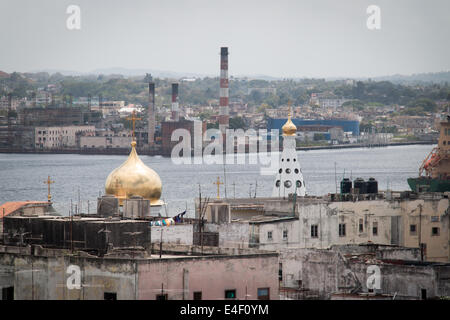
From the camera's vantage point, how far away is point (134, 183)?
32906 mm

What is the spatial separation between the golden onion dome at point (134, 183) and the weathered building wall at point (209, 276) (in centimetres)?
1026

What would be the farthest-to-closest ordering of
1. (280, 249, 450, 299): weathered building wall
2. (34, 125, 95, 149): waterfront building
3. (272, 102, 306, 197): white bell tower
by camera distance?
(34, 125, 95, 149): waterfront building → (272, 102, 306, 197): white bell tower → (280, 249, 450, 299): weathered building wall

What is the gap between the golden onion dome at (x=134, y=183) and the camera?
108 ft

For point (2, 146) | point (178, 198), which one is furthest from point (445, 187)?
point (2, 146)

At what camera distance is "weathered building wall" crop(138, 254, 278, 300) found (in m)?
21.5

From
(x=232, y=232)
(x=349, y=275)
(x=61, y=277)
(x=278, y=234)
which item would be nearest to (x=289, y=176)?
(x=278, y=234)

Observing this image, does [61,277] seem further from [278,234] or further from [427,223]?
[427,223]

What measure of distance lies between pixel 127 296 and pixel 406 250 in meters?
10.5

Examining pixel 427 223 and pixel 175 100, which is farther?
pixel 175 100

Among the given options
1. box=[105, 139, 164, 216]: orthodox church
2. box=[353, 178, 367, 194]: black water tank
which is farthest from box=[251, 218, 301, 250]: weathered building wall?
box=[353, 178, 367, 194]: black water tank

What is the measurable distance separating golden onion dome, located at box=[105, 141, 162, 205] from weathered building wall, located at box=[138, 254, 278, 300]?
1026 centimetres

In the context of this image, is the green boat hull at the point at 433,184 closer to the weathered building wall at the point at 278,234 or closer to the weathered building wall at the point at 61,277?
the weathered building wall at the point at 278,234

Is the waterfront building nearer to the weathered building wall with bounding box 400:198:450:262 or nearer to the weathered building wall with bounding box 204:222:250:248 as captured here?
the weathered building wall with bounding box 400:198:450:262

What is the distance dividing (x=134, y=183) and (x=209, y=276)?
1100 cm
